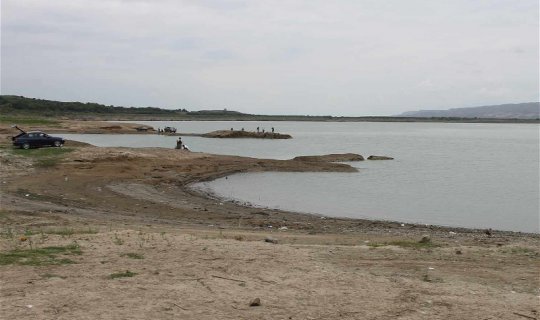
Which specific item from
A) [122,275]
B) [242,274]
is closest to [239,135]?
[242,274]

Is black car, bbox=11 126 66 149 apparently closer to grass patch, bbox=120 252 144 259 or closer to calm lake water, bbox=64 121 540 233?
calm lake water, bbox=64 121 540 233

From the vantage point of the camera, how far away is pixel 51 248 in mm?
9797

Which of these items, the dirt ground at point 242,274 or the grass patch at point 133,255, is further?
the grass patch at point 133,255

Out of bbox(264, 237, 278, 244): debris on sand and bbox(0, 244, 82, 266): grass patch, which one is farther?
bbox(264, 237, 278, 244): debris on sand

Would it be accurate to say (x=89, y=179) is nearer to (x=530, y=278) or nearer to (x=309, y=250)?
(x=309, y=250)

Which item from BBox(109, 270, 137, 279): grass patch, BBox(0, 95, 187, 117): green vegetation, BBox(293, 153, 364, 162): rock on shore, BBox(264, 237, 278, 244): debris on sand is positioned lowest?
BBox(293, 153, 364, 162): rock on shore

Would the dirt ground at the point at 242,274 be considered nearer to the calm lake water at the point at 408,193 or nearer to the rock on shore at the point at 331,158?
the calm lake water at the point at 408,193

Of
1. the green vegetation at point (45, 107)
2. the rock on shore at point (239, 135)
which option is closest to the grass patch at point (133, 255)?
the rock on shore at point (239, 135)

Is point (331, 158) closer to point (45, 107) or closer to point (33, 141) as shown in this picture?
point (33, 141)

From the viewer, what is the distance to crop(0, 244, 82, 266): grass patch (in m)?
8.73

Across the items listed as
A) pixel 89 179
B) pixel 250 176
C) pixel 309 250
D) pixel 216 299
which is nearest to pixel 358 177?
pixel 250 176

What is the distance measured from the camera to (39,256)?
916 centimetres

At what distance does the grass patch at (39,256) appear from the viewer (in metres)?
8.73

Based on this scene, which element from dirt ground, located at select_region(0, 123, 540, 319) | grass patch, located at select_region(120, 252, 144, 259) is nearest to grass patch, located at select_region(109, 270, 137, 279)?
dirt ground, located at select_region(0, 123, 540, 319)
